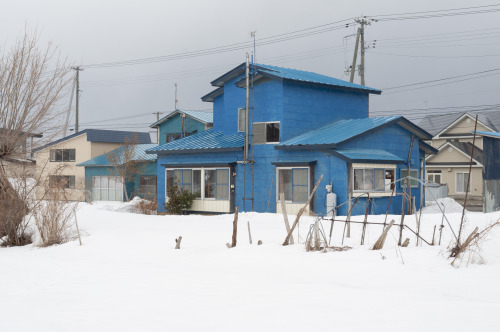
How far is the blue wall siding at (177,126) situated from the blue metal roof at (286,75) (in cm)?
1139

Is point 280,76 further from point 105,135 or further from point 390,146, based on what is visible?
point 105,135

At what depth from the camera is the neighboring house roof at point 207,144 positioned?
29.0m

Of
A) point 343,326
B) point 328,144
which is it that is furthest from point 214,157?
point 343,326

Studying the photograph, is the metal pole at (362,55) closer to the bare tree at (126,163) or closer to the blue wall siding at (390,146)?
the blue wall siding at (390,146)

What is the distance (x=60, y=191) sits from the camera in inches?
734

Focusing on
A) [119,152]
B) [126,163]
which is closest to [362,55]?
[126,163]

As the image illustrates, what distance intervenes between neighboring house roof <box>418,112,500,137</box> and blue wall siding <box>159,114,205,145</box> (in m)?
19.7

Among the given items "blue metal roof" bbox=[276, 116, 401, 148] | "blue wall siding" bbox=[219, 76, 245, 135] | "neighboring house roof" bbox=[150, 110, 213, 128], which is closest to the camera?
"blue metal roof" bbox=[276, 116, 401, 148]

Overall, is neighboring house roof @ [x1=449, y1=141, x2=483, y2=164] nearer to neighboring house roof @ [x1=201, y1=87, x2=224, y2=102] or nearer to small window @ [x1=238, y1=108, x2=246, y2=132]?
neighboring house roof @ [x1=201, y1=87, x2=224, y2=102]

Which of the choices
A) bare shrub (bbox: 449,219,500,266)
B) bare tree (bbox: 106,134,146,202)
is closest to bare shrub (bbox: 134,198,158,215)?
bare tree (bbox: 106,134,146,202)

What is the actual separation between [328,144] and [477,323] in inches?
679

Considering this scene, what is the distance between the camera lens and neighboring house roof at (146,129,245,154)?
1140 inches

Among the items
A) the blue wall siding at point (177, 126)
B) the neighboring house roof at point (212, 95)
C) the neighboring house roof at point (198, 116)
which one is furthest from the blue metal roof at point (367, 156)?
the blue wall siding at point (177, 126)

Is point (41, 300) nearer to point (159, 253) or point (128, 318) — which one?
point (128, 318)
